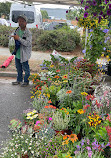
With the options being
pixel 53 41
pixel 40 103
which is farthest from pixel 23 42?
pixel 53 41

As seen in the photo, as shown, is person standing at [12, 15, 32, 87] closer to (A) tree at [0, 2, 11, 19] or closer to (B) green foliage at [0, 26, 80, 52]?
(B) green foliage at [0, 26, 80, 52]

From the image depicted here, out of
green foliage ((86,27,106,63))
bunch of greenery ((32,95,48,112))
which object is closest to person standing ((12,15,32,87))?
green foliage ((86,27,106,63))

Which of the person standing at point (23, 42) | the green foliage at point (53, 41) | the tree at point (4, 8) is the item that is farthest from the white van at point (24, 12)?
the tree at point (4, 8)

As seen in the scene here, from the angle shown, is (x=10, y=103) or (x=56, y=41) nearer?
(x=10, y=103)

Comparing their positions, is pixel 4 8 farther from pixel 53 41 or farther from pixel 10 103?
pixel 10 103

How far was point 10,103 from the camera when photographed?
4.86 meters

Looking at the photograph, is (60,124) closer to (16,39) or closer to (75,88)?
(75,88)

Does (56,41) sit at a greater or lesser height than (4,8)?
lesser

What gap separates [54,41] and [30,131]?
945 cm

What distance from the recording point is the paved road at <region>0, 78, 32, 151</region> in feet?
12.6

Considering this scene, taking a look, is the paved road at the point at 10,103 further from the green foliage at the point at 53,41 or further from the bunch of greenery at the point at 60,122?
the green foliage at the point at 53,41

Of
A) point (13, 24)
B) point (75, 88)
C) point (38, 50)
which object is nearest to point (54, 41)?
point (38, 50)

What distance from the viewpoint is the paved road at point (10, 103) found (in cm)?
385

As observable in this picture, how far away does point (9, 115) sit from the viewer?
13.8 feet
